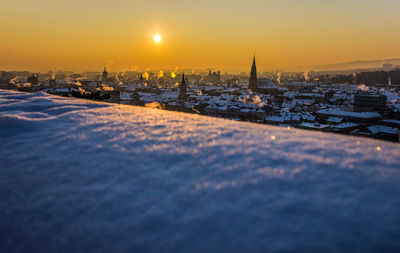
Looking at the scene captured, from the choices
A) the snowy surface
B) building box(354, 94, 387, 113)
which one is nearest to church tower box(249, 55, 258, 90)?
building box(354, 94, 387, 113)

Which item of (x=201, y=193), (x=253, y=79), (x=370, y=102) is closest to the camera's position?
(x=201, y=193)

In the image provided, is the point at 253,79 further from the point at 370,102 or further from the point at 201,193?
the point at 201,193

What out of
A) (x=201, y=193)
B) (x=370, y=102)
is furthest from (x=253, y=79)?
(x=201, y=193)

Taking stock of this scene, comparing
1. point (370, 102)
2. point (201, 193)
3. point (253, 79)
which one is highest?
point (253, 79)

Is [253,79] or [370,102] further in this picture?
[253,79]

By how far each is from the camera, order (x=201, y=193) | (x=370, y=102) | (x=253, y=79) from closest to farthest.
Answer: (x=201, y=193) < (x=370, y=102) < (x=253, y=79)

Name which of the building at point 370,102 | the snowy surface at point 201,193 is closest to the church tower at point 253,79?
the building at point 370,102

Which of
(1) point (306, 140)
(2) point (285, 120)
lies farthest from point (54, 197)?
(2) point (285, 120)
